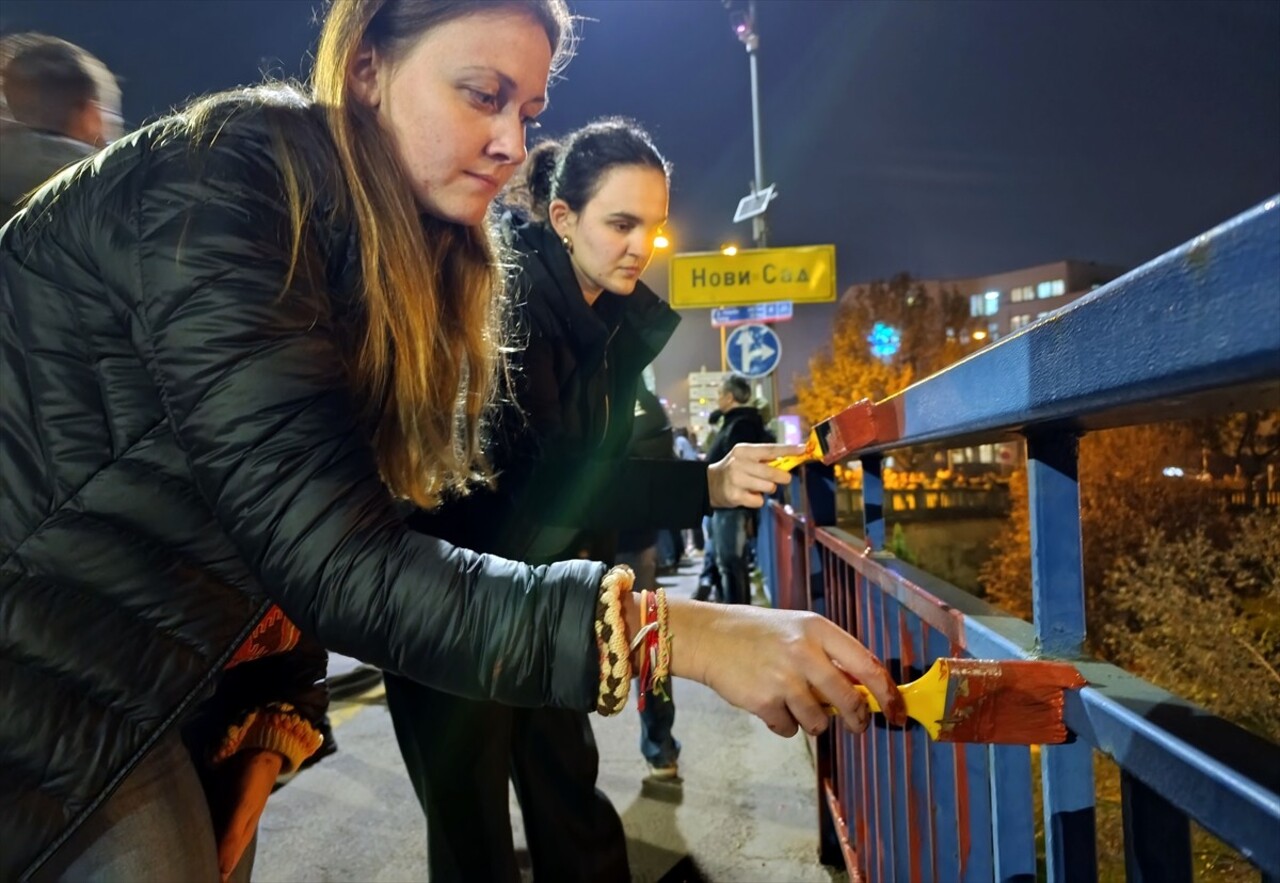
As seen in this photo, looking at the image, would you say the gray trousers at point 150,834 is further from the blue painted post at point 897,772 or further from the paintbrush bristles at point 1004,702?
the blue painted post at point 897,772

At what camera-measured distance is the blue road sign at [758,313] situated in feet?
35.9

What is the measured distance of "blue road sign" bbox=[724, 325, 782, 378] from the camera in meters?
10.8

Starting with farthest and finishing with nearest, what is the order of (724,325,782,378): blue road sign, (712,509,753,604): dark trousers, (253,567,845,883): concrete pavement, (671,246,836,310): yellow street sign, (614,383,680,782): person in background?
(724,325,782,378): blue road sign, (671,246,836,310): yellow street sign, (712,509,753,604): dark trousers, (614,383,680,782): person in background, (253,567,845,883): concrete pavement

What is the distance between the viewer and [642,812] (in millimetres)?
3639

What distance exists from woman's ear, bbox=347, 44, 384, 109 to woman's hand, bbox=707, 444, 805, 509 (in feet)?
4.25

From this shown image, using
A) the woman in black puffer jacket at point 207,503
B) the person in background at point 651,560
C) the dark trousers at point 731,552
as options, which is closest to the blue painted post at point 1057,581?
the woman in black puffer jacket at point 207,503

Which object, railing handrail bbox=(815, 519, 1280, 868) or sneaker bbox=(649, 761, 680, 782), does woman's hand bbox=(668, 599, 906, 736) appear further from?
sneaker bbox=(649, 761, 680, 782)

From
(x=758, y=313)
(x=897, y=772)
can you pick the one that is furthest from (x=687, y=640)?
(x=758, y=313)

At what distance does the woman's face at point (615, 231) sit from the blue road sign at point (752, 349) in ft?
26.6

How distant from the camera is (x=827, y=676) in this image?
1.07 metres

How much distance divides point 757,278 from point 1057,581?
375 inches

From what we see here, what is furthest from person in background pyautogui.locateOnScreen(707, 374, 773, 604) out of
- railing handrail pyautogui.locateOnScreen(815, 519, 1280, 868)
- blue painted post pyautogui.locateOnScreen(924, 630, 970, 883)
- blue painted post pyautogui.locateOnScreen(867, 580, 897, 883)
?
railing handrail pyautogui.locateOnScreen(815, 519, 1280, 868)

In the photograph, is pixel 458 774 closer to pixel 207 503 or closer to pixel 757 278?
pixel 207 503

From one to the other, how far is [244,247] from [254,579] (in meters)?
0.44
